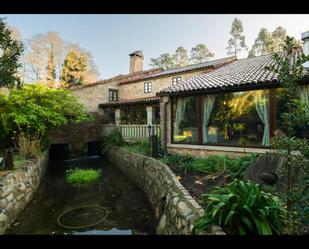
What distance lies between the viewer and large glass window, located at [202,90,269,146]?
7.96m

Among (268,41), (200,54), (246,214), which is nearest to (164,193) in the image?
(246,214)

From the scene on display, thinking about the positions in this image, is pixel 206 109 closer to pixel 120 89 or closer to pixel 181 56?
pixel 120 89

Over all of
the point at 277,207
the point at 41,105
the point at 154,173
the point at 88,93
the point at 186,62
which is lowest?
the point at 154,173

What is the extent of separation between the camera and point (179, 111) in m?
9.98

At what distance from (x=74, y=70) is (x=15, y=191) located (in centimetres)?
2365

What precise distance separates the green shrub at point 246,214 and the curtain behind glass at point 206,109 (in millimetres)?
6086

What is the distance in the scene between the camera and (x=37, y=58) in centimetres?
2678

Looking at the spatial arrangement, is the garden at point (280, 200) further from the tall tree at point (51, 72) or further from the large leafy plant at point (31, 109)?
the tall tree at point (51, 72)

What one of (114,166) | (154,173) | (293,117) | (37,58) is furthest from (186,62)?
(293,117)

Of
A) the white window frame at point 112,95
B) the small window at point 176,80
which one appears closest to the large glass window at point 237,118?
the small window at point 176,80

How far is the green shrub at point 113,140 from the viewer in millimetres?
13145
